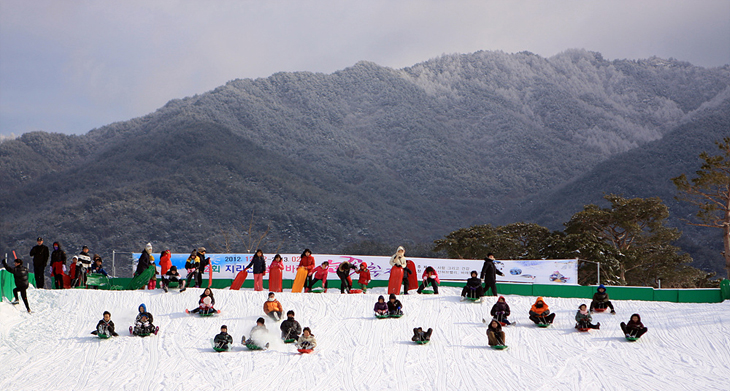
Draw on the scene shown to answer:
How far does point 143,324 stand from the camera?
15.0m

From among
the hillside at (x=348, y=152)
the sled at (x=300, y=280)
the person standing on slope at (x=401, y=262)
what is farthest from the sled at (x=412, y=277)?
the hillside at (x=348, y=152)

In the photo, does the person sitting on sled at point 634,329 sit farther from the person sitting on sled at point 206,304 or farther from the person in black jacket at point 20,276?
the person in black jacket at point 20,276

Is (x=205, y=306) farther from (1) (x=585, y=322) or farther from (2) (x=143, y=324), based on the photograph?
(1) (x=585, y=322)

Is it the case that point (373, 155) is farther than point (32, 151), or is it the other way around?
point (373, 155)

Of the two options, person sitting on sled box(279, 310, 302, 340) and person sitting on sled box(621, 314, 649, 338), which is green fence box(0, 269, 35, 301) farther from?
person sitting on sled box(621, 314, 649, 338)

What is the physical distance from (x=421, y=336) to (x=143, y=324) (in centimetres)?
667

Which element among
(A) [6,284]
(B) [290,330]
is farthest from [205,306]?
(A) [6,284]

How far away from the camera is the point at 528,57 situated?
192 m

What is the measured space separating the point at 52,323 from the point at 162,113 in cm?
12186

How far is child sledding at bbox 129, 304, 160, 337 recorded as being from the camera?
14.9 meters

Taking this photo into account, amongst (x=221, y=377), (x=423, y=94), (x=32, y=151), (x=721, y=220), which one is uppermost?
(x=423, y=94)

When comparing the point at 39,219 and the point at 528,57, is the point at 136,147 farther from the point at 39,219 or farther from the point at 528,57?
the point at 528,57

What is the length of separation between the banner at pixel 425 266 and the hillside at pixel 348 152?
5457 centimetres

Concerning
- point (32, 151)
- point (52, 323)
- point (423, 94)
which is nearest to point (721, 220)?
point (52, 323)
